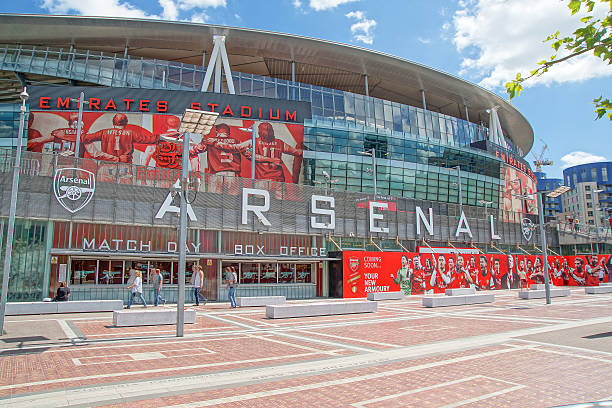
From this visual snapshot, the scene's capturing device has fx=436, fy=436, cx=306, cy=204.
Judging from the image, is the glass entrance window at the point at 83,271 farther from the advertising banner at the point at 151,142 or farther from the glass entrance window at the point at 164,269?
the advertising banner at the point at 151,142

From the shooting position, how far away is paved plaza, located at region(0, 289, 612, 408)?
6922 mm

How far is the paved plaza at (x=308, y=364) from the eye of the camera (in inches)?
273

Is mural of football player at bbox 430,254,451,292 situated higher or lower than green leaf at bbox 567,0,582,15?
lower

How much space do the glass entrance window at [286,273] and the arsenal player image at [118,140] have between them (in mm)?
16051

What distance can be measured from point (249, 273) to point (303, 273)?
409 cm

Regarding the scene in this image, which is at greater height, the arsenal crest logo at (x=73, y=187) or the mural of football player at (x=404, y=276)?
the arsenal crest logo at (x=73, y=187)

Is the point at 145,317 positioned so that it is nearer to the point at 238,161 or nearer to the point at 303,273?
the point at 303,273

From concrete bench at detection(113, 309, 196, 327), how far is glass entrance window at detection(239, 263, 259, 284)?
471 inches

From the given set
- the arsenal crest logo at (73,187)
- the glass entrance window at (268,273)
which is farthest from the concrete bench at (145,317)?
the glass entrance window at (268,273)

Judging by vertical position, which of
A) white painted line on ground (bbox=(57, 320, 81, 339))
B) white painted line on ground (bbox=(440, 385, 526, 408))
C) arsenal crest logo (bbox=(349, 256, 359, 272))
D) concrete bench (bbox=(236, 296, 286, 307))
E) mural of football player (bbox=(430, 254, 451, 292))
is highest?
arsenal crest logo (bbox=(349, 256, 359, 272))

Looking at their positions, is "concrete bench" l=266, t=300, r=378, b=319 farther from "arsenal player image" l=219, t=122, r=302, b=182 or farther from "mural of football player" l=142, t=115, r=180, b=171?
"mural of football player" l=142, t=115, r=180, b=171

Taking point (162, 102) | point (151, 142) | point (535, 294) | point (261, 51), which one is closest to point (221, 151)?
point (151, 142)

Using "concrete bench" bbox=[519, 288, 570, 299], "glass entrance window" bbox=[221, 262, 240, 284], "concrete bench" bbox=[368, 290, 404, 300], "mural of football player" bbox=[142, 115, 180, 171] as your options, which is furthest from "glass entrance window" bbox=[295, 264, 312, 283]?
"concrete bench" bbox=[519, 288, 570, 299]

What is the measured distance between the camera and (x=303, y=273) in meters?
30.7
